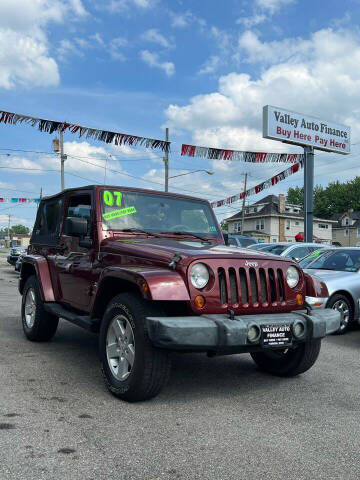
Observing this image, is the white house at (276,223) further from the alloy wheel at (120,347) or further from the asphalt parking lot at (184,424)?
the alloy wheel at (120,347)

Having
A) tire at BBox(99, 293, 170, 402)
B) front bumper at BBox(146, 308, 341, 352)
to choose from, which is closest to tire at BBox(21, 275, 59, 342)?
tire at BBox(99, 293, 170, 402)

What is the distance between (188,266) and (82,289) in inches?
65.2

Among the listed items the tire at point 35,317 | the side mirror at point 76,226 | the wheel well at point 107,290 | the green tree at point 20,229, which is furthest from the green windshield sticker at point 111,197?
the green tree at point 20,229

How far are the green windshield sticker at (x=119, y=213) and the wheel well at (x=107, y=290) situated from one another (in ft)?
2.79

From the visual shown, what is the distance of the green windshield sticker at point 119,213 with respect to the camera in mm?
4837

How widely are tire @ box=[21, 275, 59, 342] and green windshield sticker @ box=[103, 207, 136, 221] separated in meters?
1.66

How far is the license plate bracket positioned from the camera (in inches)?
144

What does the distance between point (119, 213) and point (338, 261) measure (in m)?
5.07

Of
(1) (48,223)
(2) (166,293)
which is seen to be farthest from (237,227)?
(2) (166,293)

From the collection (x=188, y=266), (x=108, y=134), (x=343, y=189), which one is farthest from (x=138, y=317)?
(x=343, y=189)

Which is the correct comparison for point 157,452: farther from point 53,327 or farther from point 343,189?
point 343,189

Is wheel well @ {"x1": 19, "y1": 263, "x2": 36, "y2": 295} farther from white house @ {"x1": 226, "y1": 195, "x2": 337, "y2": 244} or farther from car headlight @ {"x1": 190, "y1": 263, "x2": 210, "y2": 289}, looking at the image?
white house @ {"x1": 226, "y1": 195, "x2": 337, "y2": 244}

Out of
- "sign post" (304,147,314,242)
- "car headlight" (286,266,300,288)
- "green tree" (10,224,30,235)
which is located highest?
"green tree" (10,224,30,235)

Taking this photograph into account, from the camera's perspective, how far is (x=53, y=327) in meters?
5.98
